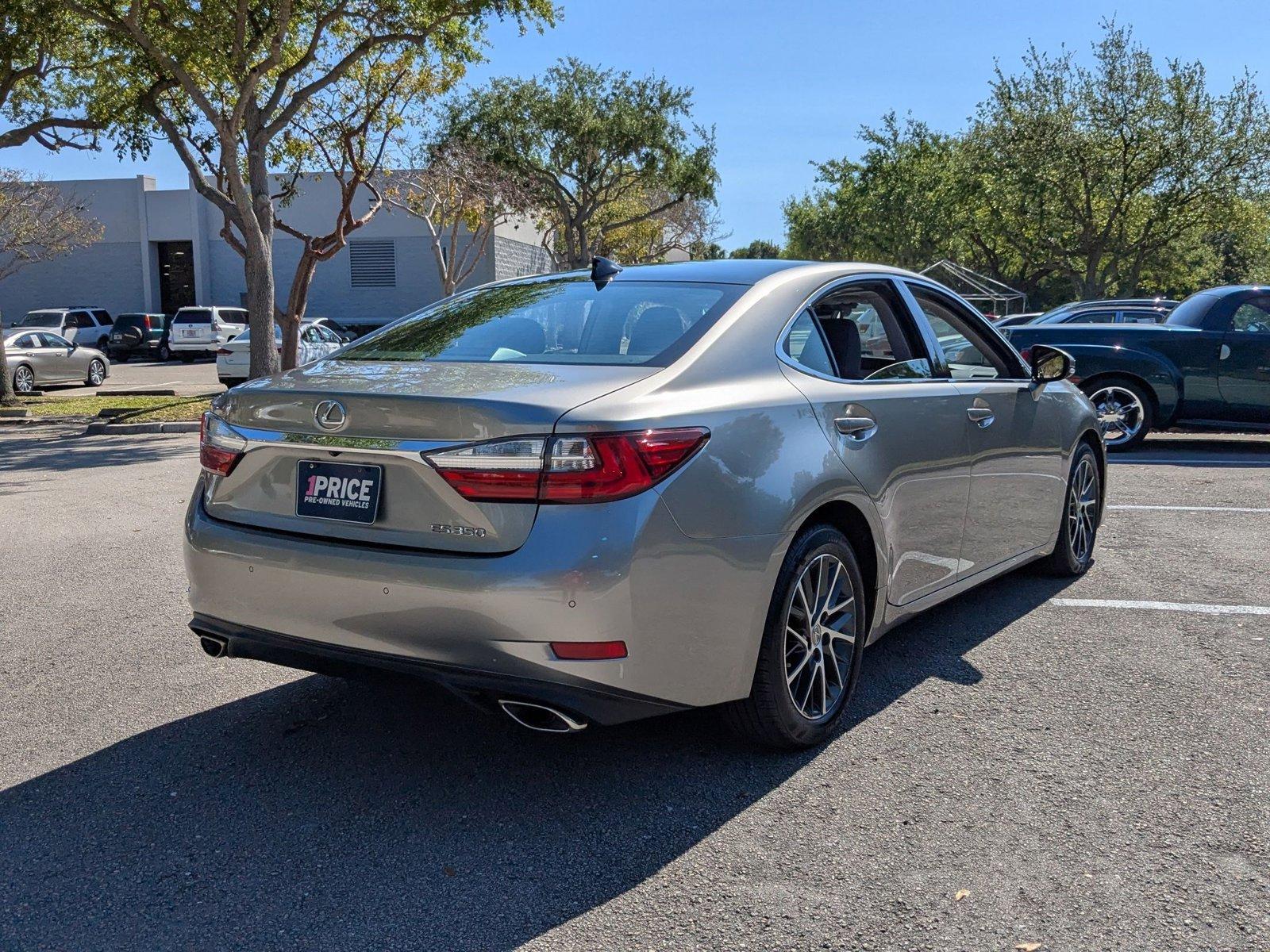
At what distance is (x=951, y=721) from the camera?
4.18m

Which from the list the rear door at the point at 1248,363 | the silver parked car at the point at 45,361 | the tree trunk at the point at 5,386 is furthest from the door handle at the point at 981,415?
the silver parked car at the point at 45,361

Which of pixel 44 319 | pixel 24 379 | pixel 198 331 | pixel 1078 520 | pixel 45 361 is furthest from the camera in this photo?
pixel 198 331

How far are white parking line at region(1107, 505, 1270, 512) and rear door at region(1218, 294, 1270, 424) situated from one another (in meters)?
3.77

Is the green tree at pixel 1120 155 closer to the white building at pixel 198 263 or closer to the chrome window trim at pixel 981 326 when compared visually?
the white building at pixel 198 263

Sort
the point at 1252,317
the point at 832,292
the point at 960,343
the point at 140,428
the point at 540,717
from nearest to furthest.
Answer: the point at 540,717 → the point at 832,292 → the point at 960,343 → the point at 1252,317 → the point at 140,428

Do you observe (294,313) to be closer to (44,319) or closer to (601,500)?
(601,500)

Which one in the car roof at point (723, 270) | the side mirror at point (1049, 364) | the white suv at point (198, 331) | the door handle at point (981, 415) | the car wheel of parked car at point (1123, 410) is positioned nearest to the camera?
the car roof at point (723, 270)

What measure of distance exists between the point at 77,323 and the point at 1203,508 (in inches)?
1369

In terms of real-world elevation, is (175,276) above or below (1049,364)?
above

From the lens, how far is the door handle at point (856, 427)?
3.90 m

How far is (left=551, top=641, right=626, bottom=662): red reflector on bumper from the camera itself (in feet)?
10.2

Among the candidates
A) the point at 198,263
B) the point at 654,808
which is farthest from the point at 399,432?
the point at 198,263

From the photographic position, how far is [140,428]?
15961mm

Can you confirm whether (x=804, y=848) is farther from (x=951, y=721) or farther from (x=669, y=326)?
(x=669, y=326)
